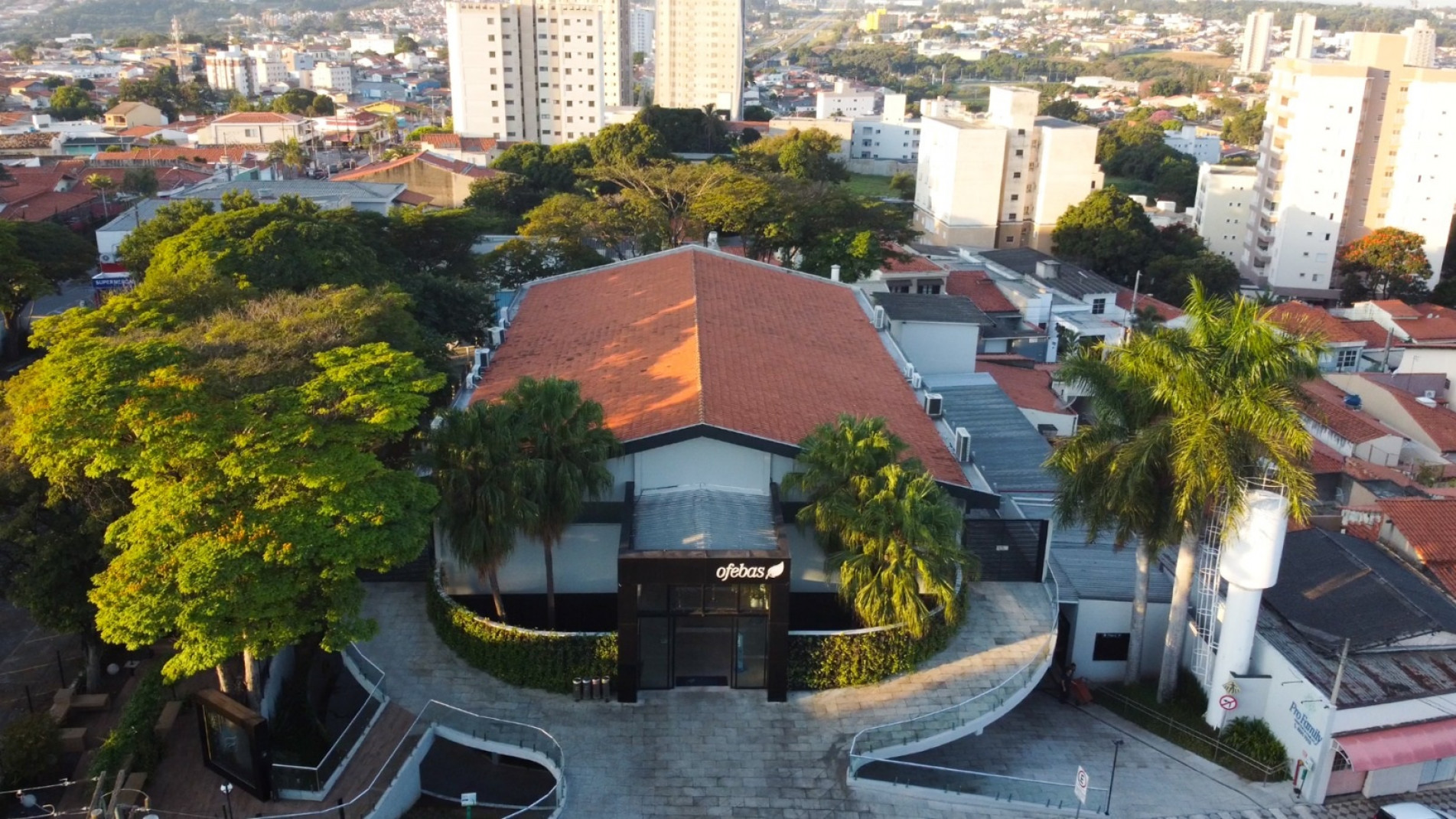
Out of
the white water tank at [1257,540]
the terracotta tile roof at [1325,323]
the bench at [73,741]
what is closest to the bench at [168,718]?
the bench at [73,741]

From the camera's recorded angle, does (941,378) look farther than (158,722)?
Yes

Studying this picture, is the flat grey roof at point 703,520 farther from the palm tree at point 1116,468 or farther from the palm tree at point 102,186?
the palm tree at point 102,186

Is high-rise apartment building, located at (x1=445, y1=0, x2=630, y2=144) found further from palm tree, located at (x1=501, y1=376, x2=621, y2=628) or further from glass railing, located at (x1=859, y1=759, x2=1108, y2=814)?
glass railing, located at (x1=859, y1=759, x2=1108, y2=814)

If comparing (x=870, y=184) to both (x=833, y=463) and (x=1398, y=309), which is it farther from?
(x=833, y=463)

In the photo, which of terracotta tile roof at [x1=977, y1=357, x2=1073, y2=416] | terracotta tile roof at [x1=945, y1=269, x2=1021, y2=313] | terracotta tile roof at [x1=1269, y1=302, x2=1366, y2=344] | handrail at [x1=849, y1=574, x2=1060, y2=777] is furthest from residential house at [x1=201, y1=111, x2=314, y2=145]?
handrail at [x1=849, y1=574, x2=1060, y2=777]

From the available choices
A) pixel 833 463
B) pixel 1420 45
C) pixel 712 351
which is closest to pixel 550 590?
pixel 833 463

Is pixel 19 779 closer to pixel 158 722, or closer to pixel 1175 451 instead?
pixel 158 722

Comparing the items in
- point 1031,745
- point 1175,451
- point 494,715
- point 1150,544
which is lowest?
point 1031,745

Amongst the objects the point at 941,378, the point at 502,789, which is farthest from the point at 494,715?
the point at 941,378
